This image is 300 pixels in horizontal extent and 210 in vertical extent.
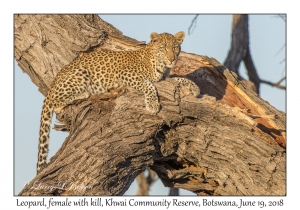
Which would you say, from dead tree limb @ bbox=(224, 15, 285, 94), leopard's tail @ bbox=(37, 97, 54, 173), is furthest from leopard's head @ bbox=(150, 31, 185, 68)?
dead tree limb @ bbox=(224, 15, 285, 94)

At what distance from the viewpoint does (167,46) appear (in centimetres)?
882

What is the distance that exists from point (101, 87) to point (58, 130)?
91 cm

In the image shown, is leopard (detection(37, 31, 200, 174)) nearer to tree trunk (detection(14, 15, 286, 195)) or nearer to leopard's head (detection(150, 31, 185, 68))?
leopard's head (detection(150, 31, 185, 68))

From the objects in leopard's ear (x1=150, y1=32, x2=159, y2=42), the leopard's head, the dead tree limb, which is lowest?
the leopard's head

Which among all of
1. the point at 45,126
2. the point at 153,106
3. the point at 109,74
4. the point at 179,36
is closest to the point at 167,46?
the point at 179,36

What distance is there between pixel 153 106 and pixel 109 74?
3.75ft

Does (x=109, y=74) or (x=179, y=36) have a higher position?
(x=179, y=36)

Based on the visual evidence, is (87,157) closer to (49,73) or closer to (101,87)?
(101,87)

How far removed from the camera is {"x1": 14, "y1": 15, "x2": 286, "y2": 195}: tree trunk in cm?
768

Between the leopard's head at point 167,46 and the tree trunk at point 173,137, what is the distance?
47cm

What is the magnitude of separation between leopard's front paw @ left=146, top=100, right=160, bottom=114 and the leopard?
0.22 metres

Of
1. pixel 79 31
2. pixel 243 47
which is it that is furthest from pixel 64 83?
pixel 243 47

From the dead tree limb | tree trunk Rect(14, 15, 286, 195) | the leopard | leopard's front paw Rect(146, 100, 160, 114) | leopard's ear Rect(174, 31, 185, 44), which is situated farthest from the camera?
the dead tree limb

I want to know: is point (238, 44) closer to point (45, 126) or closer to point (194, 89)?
point (194, 89)
